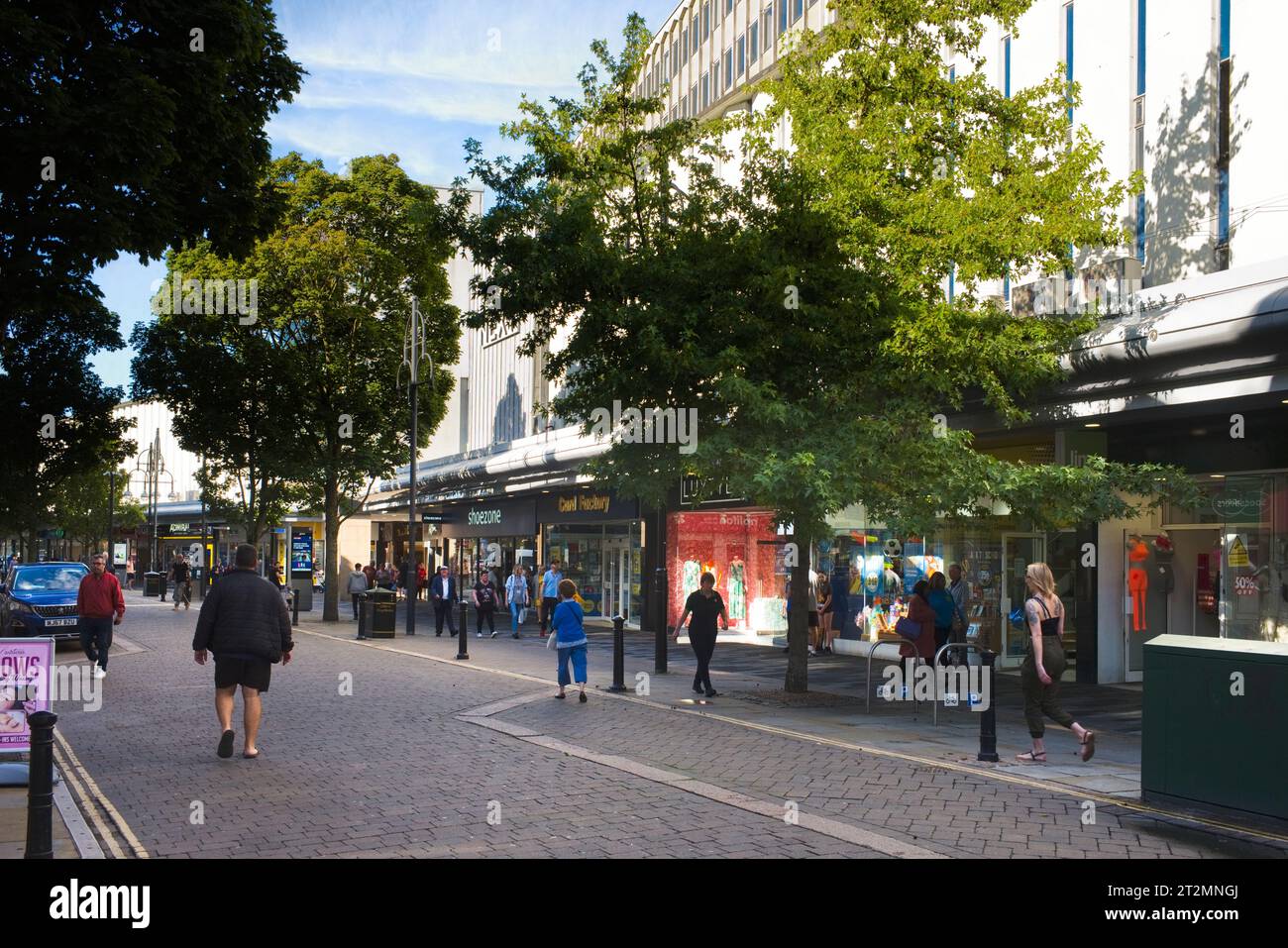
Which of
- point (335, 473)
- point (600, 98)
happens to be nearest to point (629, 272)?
point (600, 98)

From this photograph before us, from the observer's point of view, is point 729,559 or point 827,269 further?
point 729,559

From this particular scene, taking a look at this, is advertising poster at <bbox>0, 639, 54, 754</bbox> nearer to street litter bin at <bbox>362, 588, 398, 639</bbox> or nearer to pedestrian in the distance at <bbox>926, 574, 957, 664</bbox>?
pedestrian in the distance at <bbox>926, 574, 957, 664</bbox>

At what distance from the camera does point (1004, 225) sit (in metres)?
14.2

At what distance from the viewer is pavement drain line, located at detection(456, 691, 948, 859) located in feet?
24.1

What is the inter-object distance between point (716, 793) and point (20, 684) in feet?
18.8

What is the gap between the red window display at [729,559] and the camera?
1139 inches

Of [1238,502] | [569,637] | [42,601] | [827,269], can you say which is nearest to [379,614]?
[42,601]

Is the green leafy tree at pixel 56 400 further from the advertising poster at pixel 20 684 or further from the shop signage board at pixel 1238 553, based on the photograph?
the shop signage board at pixel 1238 553

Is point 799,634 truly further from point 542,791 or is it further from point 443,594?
point 443,594

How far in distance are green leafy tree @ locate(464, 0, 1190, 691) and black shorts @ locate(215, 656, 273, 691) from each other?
18.9ft

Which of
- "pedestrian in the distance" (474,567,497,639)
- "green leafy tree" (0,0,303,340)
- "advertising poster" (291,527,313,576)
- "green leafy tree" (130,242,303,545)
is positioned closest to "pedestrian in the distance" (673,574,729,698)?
"green leafy tree" (0,0,303,340)

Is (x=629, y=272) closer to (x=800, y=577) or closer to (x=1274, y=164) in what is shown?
(x=800, y=577)

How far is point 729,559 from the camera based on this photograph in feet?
97.0

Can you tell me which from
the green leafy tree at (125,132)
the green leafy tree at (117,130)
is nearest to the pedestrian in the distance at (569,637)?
the green leafy tree at (125,132)
